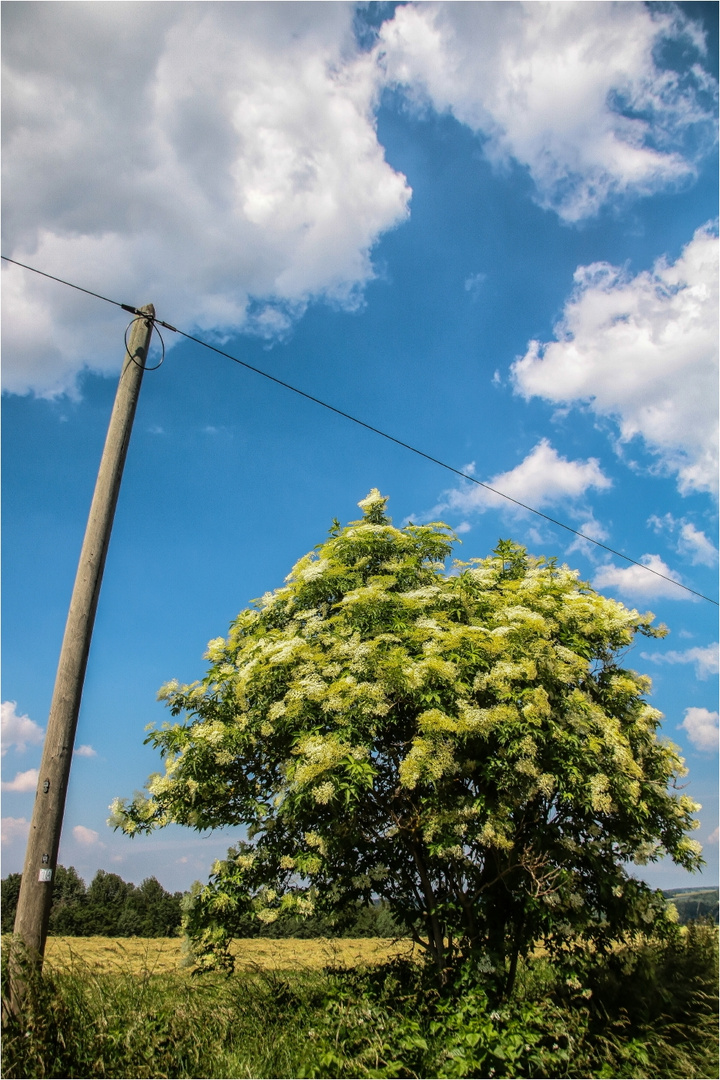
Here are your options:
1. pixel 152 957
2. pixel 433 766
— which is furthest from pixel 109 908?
pixel 433 766

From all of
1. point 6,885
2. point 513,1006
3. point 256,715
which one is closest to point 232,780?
point 256,715

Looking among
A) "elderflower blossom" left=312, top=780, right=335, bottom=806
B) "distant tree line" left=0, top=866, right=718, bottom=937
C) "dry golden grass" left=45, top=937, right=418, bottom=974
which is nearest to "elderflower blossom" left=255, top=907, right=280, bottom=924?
"dry golden grass" left=45, top=937, right=418, bottom=974

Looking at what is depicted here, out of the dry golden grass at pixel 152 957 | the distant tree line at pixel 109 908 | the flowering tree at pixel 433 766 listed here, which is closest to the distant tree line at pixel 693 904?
the flowering tree at pixel 433 766

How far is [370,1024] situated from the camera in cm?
610

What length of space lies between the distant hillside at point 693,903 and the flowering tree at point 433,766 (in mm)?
712

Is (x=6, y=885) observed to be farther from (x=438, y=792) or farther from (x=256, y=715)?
(x=438, y=792)

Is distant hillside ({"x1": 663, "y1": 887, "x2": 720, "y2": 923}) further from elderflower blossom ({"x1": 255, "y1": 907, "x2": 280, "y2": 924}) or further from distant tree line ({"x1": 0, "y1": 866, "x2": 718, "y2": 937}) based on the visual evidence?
elderflower blossom ({"x1": 255, "y1": 907, "x2": 280, "y2": 924})

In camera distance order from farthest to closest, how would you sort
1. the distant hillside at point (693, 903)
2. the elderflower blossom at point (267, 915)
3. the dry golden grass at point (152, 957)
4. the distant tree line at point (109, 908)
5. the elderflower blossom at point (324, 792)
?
the distant tree line at point (109, 908)
the distant hillside at point (693, 903)
the elderflower blossom at point (267, 915)
the elderflower blossom at point (324, 792)
the dry golden grass at point (152, 957)

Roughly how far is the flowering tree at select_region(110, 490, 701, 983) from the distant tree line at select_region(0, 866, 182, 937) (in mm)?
9343

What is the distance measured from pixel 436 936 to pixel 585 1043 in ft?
5.68

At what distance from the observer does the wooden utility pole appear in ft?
16.6

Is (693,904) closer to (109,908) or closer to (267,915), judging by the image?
(267,915)

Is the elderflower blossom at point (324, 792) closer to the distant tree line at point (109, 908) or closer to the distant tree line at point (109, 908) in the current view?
the distant tree line at point (109, 908)

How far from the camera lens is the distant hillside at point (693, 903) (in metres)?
8.47
